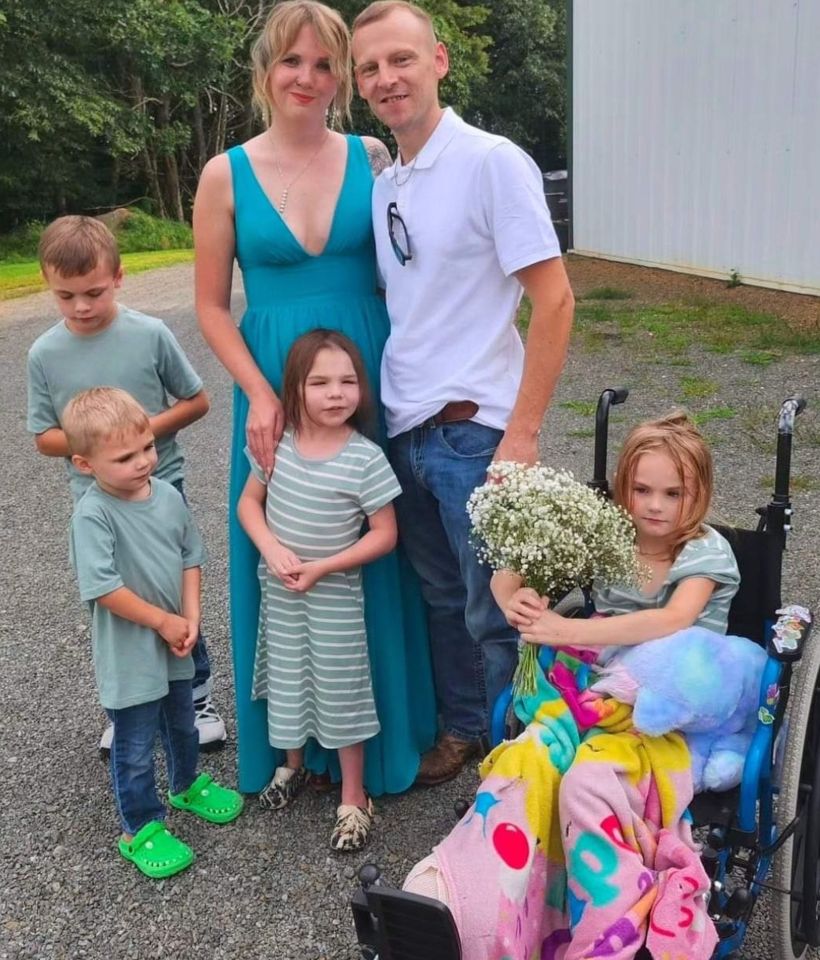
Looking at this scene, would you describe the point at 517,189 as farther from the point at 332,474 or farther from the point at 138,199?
the point at 138,199

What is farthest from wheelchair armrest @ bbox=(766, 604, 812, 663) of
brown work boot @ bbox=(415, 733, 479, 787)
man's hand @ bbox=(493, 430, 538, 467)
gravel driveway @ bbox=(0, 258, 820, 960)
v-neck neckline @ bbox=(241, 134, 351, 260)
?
v-neck neckline @ bbox=(241, 134, 351, 260)

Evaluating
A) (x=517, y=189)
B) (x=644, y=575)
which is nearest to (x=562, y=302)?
(x=517, y=189)

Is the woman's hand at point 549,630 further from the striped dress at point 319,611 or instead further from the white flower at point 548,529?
the striped dress at point 319,611

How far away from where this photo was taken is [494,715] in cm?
242

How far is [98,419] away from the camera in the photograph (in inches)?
104

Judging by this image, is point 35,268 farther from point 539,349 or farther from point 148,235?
point 539,349

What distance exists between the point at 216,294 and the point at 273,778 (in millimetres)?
1531

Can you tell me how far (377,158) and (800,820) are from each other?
82.1 inches

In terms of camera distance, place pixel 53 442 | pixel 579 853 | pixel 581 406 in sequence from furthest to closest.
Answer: pixel 581 406 < pixel 53 442 < pixel 579 853

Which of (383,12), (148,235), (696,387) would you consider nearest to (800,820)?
(383,12)

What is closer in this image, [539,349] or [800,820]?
[800,820]

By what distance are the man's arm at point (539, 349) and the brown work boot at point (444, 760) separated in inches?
45.2

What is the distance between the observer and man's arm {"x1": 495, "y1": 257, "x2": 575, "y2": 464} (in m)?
2.49

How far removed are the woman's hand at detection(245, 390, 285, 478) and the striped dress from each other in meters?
0.03
